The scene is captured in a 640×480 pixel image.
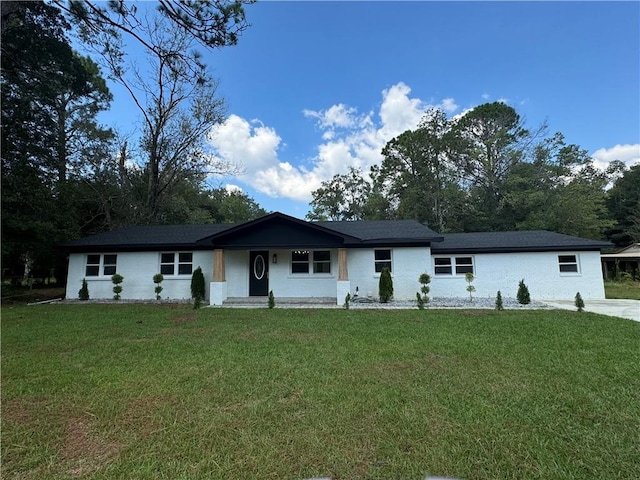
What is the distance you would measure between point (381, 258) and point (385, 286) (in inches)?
58.9

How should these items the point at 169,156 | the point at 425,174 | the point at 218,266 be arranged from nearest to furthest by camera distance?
the point at 218,266
the point at 169,156
the point at 425,174

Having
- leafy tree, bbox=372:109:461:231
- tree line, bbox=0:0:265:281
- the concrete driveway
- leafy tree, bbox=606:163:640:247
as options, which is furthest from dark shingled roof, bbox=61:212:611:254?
leafy tree, bbox=606:163:640:247

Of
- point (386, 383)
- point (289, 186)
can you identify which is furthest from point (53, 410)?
point (289, 186)

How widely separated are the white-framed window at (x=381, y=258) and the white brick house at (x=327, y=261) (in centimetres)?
4

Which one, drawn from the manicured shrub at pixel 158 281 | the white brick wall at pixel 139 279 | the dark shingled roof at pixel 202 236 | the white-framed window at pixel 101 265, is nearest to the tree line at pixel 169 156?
the white-framed window at pixel 101 265

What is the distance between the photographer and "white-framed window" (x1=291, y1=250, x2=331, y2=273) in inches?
533

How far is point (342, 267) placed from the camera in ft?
39.7

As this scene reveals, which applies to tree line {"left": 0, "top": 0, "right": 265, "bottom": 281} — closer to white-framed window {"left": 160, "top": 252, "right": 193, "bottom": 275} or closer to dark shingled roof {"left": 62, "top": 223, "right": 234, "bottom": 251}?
dark shingled roof {"left": 62, "top": 223, "right": 234, "bottom": 251}

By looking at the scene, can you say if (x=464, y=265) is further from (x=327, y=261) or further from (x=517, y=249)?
(x=327, y=261)

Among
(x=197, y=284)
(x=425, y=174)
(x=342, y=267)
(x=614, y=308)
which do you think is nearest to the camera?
(x=614, y=308)

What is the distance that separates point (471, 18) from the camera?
11.5 meters

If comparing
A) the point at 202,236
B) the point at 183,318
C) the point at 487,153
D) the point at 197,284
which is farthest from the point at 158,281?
the point at 487,153

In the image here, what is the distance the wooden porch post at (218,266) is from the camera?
1234 centimetres

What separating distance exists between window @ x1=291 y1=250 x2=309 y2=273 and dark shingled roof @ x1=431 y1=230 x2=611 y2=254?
5678 mm
